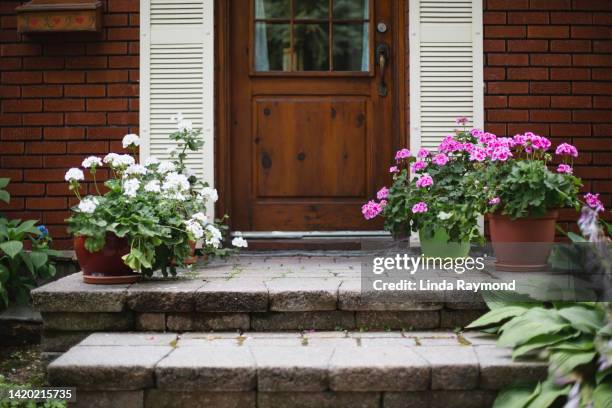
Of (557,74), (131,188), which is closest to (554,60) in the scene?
(557,74)

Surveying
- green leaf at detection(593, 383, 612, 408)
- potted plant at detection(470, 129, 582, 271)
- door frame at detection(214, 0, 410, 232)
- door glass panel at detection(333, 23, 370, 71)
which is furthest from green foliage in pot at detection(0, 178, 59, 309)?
green leaf at detection(593, 383, 612, 408)

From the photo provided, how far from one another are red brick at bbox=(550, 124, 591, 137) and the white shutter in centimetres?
54

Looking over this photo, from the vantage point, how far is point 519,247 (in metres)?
3.24

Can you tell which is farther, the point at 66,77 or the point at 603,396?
the point at 66,77

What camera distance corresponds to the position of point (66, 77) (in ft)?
14.0

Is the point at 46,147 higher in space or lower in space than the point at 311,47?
lower

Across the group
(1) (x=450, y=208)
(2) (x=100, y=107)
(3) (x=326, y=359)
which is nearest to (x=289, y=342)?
(3) (x=326, y=359)

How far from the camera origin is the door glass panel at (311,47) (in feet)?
14.8

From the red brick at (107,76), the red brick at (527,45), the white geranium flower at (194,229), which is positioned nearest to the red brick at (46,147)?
the red brick at (107,76)

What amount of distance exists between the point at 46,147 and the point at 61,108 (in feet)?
0.90

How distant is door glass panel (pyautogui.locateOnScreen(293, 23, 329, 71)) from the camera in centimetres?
451

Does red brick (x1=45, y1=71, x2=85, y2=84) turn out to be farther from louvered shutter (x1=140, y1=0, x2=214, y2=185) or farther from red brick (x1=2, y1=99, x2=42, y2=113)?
louvered shutter (x1=140, y1=0, x2=214, y2=185)

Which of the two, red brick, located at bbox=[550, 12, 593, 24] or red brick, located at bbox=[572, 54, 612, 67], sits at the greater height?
red brick, located at bbox=[550, 12, 593, 24]

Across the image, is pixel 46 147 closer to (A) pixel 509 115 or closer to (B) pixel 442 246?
(B) pixel 442 246
